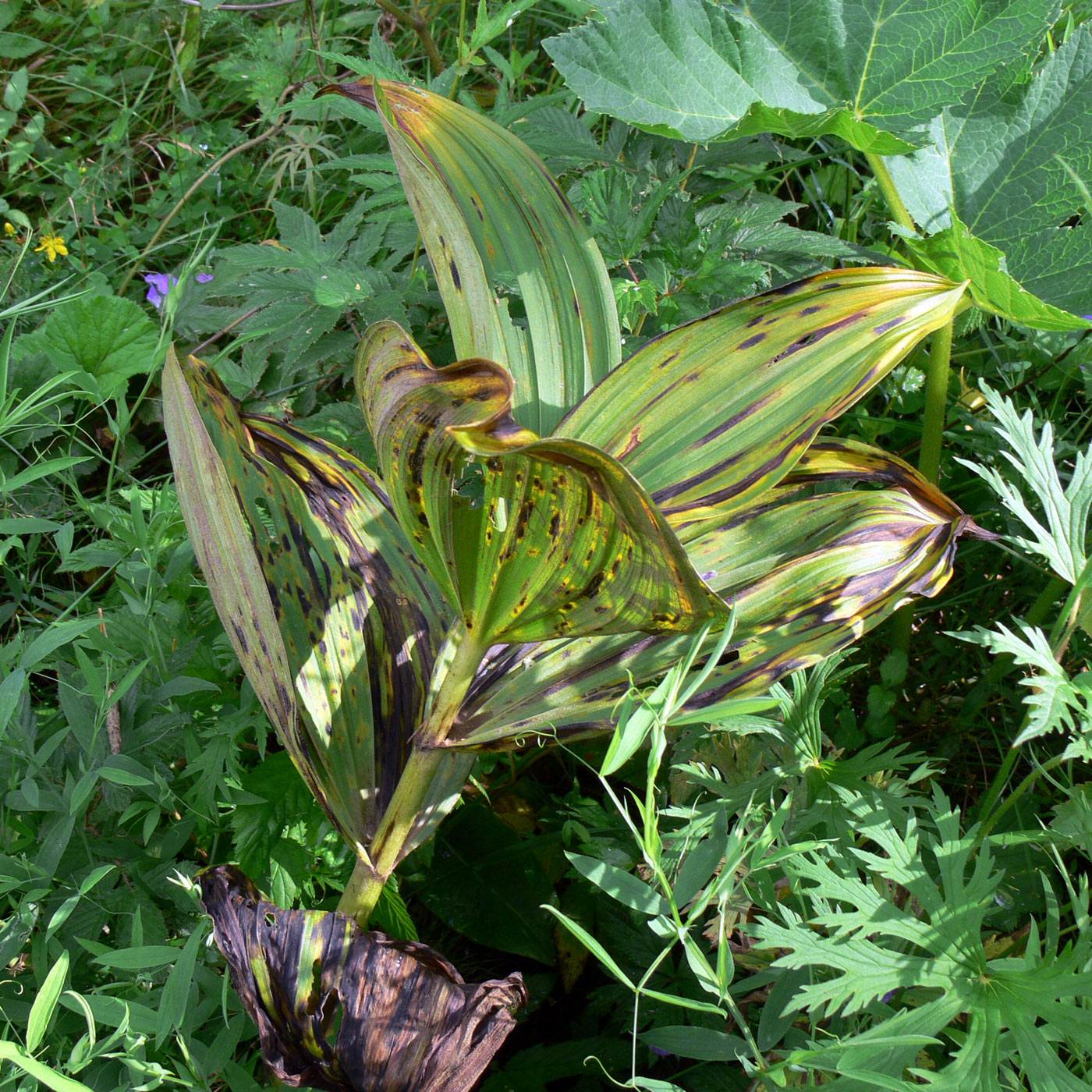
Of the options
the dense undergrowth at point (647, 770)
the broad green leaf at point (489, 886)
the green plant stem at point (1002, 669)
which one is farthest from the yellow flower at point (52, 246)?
the green plant stem at point (1002, 669)

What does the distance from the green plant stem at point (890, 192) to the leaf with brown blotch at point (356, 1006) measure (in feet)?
3.22

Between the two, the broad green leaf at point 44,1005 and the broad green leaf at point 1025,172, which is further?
the broad green leaf at point 1025,172

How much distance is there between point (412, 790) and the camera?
938 millimetres

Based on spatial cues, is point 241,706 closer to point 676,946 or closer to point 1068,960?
point 676,946

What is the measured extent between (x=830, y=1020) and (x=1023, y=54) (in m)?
1.11

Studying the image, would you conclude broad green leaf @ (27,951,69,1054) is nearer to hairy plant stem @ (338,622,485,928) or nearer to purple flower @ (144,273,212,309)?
hairy plant stem @ (338,622,485,928)

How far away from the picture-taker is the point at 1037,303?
982 mm

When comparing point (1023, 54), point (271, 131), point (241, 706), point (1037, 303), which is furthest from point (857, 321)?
point (271, 131)

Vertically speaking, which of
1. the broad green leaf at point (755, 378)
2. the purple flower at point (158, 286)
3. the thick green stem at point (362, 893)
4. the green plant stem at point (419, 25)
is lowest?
the thick green stem at point (362, 893)

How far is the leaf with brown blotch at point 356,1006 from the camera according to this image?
2.67 ft

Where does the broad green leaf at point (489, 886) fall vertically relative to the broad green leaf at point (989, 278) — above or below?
below

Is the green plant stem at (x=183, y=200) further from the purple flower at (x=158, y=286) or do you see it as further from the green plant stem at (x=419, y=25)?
the green plant stem at (x=419, y=25)

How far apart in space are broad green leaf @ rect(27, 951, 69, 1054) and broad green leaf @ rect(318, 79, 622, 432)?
0.60 metres

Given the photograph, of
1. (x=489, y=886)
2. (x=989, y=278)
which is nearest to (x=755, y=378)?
(x=989, y=278)
